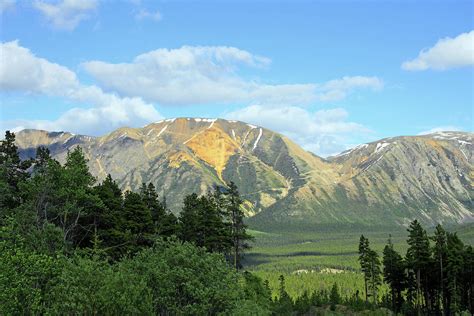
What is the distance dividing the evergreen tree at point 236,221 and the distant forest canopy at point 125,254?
0.58 feet

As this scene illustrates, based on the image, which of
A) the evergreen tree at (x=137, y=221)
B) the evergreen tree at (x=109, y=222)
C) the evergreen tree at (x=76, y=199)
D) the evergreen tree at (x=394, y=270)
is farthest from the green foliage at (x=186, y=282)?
the evergreen tree at (x=394, y=270)

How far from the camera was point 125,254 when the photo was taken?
51.9m

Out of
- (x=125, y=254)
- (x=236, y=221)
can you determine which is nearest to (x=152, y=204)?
(x=236, y=221)

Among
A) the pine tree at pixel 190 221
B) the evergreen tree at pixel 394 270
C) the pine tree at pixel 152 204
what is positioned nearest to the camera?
the pine tree at pixel 190 221

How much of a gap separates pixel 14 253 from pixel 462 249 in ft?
262

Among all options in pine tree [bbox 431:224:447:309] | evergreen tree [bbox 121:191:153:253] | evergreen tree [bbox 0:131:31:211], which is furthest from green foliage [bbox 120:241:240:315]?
pine tree [bbox 431:224:447:309]

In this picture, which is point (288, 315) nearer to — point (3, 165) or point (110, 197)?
point (110, 197)

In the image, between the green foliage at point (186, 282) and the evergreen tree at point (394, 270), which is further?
the evergreen tree at point (394, 270)

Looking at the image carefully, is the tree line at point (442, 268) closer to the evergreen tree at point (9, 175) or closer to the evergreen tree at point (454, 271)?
the evergreen tree at point (454, 271)

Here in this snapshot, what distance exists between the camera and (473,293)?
93062 mm

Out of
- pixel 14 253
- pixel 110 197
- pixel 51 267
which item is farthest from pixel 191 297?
pixel 110 197

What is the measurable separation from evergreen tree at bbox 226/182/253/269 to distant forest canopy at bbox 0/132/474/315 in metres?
0.18

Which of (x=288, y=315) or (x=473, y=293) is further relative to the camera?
(x=288, y=315)

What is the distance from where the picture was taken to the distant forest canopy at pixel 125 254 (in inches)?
1355
